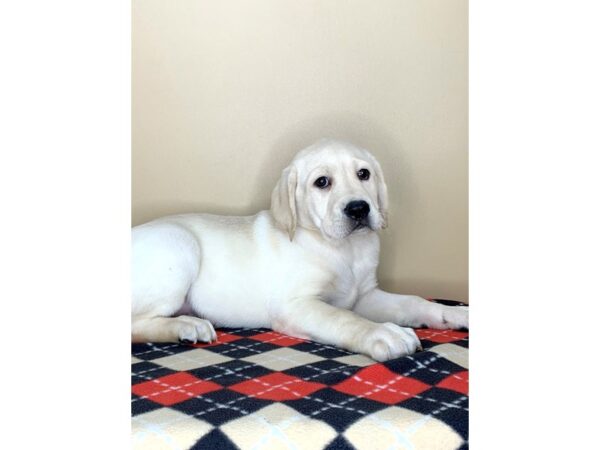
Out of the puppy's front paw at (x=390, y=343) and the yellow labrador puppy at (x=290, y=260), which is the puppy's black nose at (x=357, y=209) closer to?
the yellow labrador puppy at (x=290, y=260)

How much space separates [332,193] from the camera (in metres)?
2.13

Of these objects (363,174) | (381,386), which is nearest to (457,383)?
(381,386)

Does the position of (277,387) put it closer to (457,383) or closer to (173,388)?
(173,388)

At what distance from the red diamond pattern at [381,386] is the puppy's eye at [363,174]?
0.80m

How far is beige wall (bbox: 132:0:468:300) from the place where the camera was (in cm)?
264

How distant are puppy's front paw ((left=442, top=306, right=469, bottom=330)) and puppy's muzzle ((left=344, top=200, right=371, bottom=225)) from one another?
15.9 inches

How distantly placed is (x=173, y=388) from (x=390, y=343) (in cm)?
57

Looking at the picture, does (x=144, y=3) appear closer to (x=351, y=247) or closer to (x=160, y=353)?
(x=351, y=247)


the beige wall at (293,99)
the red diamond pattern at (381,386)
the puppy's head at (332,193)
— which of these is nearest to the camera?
the red diamond pattern at (381,386)

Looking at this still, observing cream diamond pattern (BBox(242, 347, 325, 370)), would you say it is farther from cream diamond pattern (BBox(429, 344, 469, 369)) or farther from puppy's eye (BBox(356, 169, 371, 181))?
puppy's eye (BBox(356, 169, 371, 181))

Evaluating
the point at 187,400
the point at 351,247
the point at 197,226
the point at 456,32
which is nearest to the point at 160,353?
the point at 187,400

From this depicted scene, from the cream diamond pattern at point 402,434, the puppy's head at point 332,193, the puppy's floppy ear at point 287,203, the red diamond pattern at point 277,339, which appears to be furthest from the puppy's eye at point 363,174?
the cream diamond pattern at point 402,434

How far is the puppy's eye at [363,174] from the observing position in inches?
86.7
